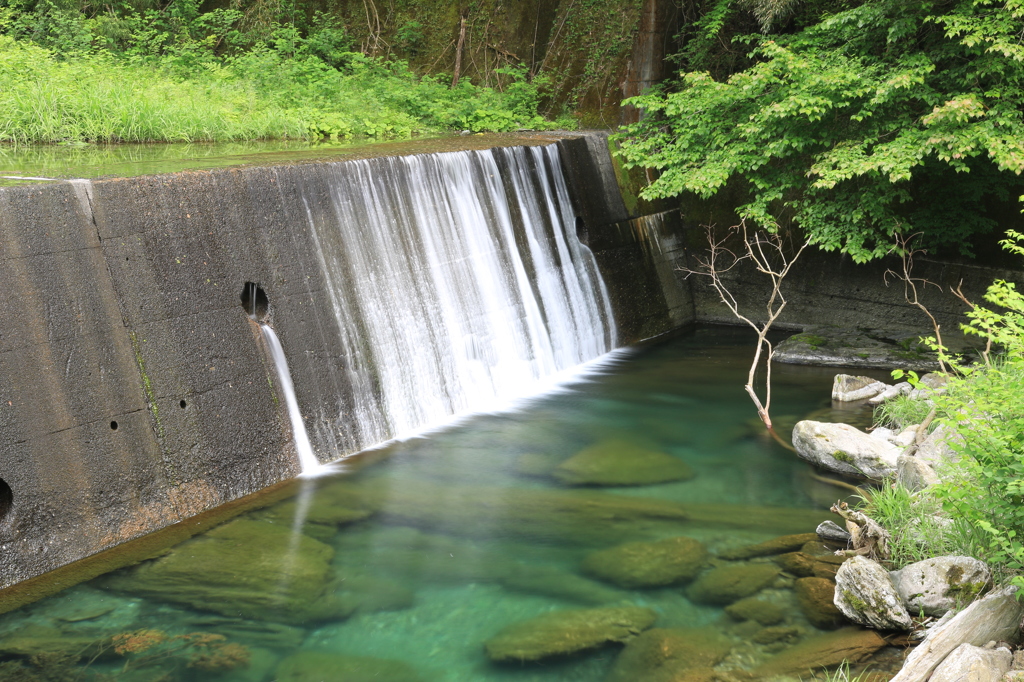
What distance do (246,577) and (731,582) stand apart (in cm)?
301

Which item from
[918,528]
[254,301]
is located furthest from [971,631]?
[254,301]

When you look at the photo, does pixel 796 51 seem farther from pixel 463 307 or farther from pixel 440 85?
pixel 440 85

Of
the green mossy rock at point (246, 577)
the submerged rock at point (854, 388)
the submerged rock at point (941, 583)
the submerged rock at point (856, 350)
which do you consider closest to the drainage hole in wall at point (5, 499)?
the green mossy rock at point (246, 577)

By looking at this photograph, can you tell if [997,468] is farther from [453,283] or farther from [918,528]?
[453,283]

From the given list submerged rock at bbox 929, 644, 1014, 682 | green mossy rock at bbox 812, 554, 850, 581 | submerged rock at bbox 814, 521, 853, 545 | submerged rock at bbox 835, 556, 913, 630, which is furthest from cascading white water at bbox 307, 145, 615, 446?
submerged rock at bbox 929, 644, 1014, 682

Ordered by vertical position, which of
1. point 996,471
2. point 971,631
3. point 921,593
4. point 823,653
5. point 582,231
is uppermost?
point 582,231

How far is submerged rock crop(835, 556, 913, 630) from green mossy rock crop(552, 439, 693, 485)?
2.11 meters

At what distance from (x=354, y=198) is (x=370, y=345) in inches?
54.8

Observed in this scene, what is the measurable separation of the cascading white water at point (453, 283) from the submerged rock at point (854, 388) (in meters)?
2.89

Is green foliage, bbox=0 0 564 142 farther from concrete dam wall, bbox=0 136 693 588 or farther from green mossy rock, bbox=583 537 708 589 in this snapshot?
green mossy rock, bbox=583 537 708 589

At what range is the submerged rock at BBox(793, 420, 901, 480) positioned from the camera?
664 cm

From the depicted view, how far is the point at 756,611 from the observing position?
16.2ft

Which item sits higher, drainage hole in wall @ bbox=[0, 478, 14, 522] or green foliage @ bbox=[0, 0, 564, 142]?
green foliage @ bbox=[0, 0, 564, 142]

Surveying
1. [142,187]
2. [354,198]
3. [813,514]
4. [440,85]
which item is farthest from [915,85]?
[440,85]
